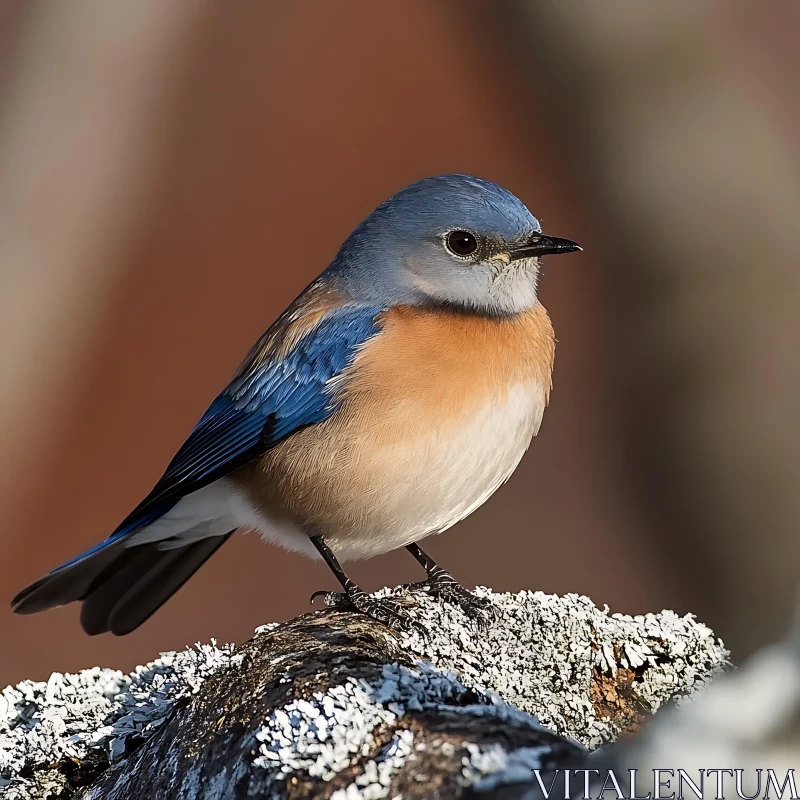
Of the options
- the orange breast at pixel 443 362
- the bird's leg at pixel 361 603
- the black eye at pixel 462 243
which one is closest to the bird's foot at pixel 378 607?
the bird's leg at pixel 361 603

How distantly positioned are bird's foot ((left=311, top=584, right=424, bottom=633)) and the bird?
0.05 feet

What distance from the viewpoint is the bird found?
10.4 feet

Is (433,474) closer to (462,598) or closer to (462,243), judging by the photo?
(462,598)

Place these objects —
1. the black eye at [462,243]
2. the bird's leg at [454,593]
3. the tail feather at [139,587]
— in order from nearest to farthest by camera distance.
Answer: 1. the bird's leg at [454,593]
2. the black eye at [462,243]
3. the tail feather at [139,587]

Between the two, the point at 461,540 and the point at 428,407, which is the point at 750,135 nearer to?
the point at 428,407

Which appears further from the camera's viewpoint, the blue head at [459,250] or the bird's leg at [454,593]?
the blue head at [459,250]

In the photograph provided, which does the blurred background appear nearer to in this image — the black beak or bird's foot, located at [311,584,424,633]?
the black beak

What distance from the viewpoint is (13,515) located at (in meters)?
6.90

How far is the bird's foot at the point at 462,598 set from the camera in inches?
107

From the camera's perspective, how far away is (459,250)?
353 cm

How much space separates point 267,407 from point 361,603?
906 mm

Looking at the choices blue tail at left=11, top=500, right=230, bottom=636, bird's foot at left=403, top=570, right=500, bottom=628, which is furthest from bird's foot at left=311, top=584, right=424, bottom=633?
blue tail at left=11, top=500, right=230, bottom=636

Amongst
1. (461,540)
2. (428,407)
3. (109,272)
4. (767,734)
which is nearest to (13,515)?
(109,272)

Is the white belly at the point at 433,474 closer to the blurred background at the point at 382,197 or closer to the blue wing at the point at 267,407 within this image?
the blue wing at the point at 267,407
